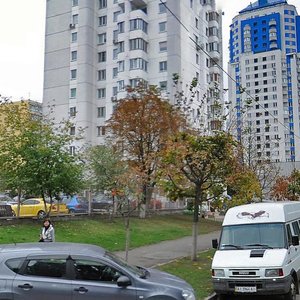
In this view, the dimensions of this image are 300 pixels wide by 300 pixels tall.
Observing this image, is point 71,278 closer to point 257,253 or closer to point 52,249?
point 52,249

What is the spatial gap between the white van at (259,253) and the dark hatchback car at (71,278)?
2.50m

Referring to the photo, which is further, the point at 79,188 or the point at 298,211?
the point at 79,188

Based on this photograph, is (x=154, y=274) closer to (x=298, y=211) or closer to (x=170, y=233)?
(x=298, y=211)

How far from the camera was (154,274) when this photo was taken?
8.20 m

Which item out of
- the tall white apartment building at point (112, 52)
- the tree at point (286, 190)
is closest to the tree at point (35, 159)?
the tree at point (286, 190)

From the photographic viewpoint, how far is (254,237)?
11.1 m

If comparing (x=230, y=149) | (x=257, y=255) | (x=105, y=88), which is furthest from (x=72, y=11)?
(x=257, y=255)

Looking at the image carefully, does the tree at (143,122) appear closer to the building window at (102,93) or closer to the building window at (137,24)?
the building window at (137,24)

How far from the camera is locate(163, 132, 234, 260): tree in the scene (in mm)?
15148

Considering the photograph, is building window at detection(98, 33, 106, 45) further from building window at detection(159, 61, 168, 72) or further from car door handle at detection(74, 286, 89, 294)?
car door handle at detection(74, 286, 89, 294)

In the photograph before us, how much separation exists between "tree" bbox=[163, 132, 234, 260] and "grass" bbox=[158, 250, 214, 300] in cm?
65

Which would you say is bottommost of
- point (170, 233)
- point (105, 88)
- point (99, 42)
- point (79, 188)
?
point (170, 233)

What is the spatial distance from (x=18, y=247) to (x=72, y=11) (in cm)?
5847

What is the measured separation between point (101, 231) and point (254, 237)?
11.5m
